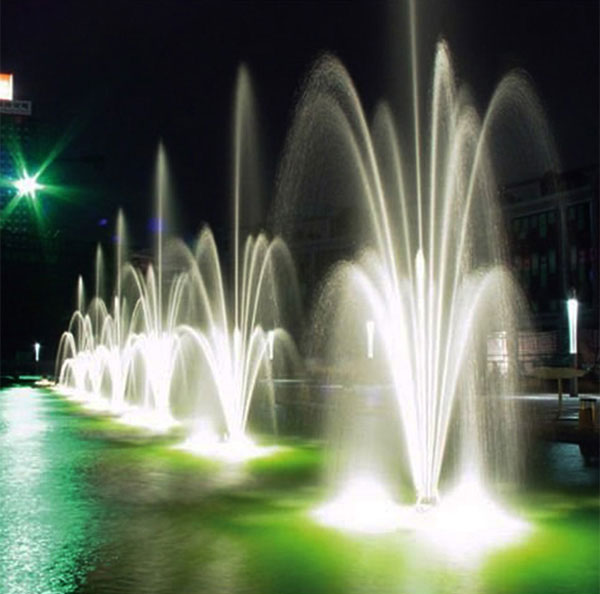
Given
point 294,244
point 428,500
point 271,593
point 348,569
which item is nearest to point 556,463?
point 428,500

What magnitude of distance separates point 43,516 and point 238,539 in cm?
245

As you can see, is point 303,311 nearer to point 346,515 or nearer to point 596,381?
point 596,381

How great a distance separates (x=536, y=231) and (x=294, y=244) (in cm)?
3445

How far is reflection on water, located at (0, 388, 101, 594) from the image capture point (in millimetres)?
7137

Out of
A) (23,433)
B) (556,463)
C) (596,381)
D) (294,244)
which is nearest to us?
(556,463)

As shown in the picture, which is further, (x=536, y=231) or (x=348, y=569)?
(x=536, y=231)

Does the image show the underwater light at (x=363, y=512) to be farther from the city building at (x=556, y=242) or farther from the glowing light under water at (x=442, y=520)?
the city building at (x=556, y=242)

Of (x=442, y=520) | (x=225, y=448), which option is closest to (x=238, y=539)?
(x=442, y=520)

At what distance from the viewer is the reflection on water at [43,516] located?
7.14 meters

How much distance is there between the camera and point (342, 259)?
285ft

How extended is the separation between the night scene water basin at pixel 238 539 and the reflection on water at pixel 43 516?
2cm

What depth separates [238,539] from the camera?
851 cm

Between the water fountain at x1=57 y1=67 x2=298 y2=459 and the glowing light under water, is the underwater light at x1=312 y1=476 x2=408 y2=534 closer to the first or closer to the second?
the glowing light under water

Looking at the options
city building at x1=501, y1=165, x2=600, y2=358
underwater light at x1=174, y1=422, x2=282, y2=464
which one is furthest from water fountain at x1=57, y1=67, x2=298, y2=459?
city building at x1=501, y1=165, x2=600, y2=358
